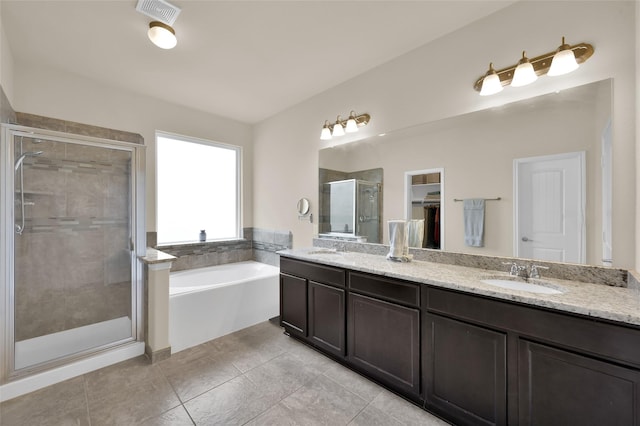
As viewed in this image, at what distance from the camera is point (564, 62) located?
1.53 m

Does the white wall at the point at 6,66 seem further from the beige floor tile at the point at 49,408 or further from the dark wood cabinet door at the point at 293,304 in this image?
the dark wood cabinet door at the point at 293,304

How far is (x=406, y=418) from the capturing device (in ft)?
5.18

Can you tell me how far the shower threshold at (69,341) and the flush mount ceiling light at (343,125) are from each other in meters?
2.77

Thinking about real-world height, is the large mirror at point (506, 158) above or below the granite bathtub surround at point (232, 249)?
above

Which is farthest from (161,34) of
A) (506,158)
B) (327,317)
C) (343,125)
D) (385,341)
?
(385,341)

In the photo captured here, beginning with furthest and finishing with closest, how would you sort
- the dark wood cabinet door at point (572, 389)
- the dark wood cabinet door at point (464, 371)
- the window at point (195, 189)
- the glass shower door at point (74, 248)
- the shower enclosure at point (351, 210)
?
the window at point (195, 189) < the shower enclosure at point (351, 210) < the glass shower door at point (74, 248) < the dark wood cabinet door at point (464, 371) < the dark wood cabinet door at point (572, 389)

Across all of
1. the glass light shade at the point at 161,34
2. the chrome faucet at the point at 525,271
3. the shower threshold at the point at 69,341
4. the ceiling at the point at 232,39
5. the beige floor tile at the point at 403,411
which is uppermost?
the ceiling at the point at 232,39

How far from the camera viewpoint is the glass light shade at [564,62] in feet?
4.96

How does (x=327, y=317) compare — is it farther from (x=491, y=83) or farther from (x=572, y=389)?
(x=491, y=83)

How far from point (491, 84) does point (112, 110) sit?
3791 mm

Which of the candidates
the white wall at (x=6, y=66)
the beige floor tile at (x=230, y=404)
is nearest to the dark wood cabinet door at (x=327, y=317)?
the beige floor tile at (x=230, y=404)

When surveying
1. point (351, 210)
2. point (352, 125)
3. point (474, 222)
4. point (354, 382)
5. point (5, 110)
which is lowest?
point (354, 382)

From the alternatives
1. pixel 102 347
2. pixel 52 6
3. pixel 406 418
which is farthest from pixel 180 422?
pixel 52 6

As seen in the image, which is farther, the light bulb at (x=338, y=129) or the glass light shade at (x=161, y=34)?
the light bulb at (x=338, y=129)
